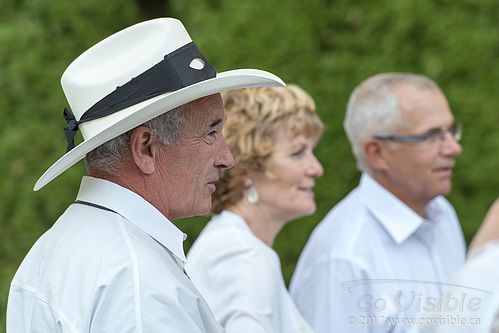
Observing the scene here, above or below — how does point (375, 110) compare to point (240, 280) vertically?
above

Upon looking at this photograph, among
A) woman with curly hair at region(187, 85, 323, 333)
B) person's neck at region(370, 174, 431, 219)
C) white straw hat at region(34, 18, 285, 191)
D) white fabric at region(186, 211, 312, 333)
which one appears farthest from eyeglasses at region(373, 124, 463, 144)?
white straw hat at region(34, 18, 285, 191)

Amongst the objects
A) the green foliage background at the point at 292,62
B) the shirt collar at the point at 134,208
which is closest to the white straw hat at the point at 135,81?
the shirt collar at the point at 134,208

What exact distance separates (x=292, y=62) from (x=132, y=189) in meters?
2.83

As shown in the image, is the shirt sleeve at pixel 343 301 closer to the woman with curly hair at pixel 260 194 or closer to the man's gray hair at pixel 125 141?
the woman with curly hair at pixel 260 194

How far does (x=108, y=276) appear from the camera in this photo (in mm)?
1630

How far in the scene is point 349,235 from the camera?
310 centimetres

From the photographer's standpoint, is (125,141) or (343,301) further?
(343,301)

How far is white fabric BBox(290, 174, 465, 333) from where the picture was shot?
9.51ft

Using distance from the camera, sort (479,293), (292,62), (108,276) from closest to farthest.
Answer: (479,293)
(108,276)
(292,62)

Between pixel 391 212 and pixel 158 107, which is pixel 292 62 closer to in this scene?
pixel 391 212

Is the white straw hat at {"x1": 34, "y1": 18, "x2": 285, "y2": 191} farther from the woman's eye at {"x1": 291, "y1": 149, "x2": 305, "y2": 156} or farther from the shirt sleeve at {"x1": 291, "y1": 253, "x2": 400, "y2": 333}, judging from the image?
the shirt sleeve at {"x1": 291, "y1": 253, "x2": 400, "y2": 333}

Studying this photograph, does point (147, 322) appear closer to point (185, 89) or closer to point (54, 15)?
point (185, 89)

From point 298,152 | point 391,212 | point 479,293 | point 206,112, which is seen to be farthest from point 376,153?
point 479,293

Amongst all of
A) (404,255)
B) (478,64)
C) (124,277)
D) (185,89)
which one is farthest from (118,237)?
(478,64)
